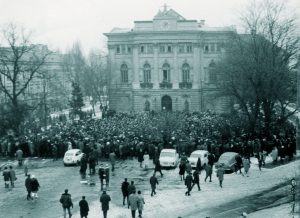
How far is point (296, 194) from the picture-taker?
870 inches

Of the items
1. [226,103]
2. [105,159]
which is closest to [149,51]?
[226,103]

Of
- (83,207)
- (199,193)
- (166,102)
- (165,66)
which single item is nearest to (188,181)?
(199,193)

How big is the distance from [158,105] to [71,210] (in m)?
52.0

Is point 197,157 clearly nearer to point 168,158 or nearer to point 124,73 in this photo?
point 168,158

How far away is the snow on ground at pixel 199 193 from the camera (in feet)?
72.4

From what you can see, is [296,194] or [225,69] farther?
[225,69]

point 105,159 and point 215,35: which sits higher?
point 215,35

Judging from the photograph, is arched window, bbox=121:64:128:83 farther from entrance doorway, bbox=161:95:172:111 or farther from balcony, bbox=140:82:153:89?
entrance doorway, bbox=161:95:172:111

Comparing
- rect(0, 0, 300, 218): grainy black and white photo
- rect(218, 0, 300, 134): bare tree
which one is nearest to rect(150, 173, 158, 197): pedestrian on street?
rect(0, 0, 300, 218): grainy black and white photo

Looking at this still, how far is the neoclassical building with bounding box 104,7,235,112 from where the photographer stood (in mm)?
72731

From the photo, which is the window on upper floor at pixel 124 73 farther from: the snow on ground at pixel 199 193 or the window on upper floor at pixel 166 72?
the snow on ground at pixel 199 193

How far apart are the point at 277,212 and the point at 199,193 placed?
230 inches

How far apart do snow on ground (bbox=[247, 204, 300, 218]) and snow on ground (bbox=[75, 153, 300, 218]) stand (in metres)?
2.00

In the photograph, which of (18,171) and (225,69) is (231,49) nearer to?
(225,69)
